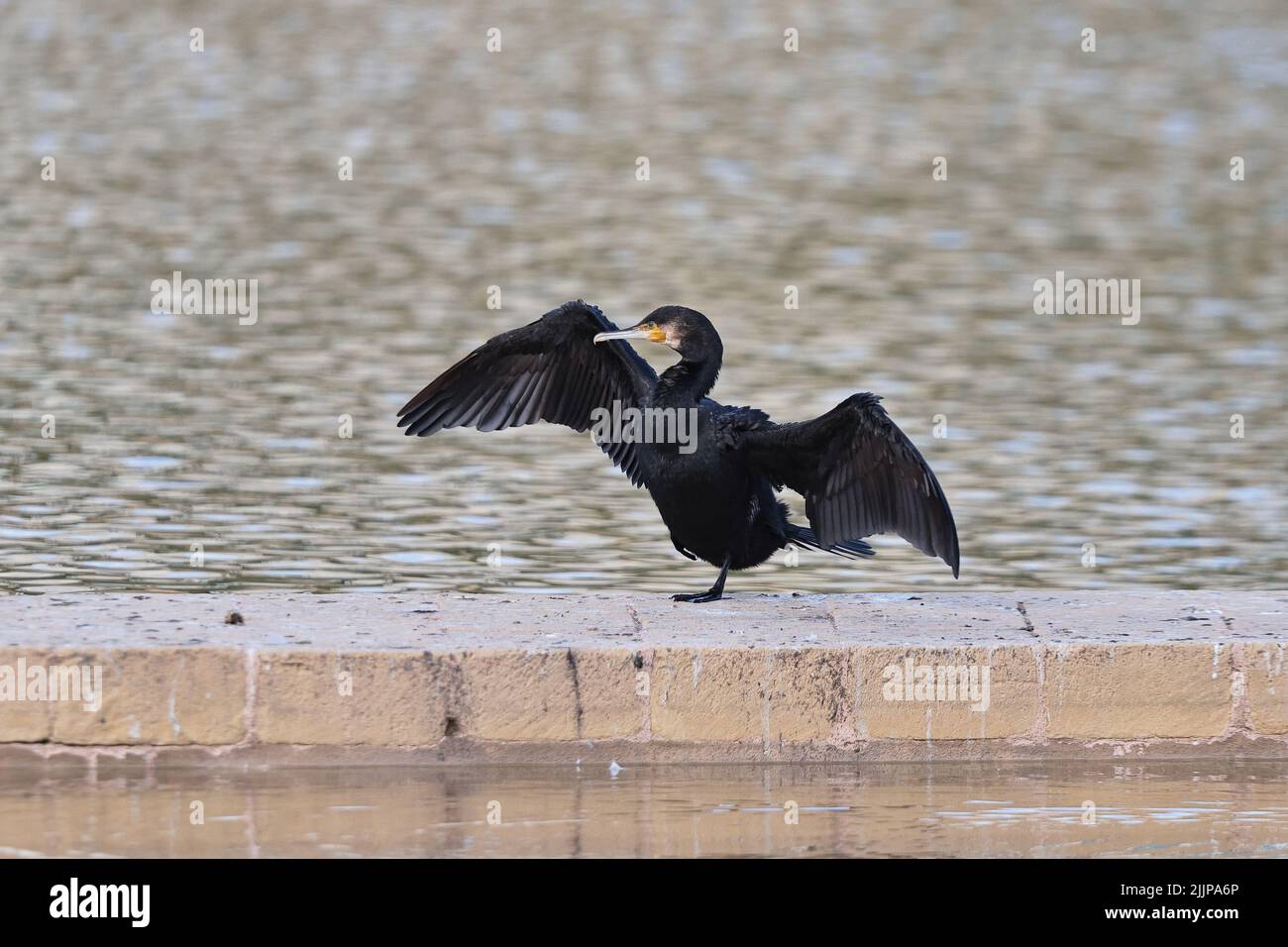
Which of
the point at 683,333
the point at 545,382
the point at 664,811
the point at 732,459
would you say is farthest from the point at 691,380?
the point at 664,811

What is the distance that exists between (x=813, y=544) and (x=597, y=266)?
12913 millimetres

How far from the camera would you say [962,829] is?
289 inches

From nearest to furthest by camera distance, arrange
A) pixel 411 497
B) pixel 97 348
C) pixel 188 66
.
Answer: pixel 411 497 → pixel 97 348 → pixel 188 66

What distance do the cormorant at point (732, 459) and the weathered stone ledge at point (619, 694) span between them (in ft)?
2.06

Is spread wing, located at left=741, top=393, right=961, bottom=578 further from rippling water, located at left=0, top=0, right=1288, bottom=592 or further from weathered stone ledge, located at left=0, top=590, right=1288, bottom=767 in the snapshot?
rippling water, located at left=0, top=0, right=1288, bottom=592

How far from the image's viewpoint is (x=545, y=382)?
9516 millimetres

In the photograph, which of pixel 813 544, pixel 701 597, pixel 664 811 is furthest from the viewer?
pixel 813 544

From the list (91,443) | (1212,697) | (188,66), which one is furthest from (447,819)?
(188,66)

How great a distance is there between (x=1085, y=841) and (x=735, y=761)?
1258 millimetres

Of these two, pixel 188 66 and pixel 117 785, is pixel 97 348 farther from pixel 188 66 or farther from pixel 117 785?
pixel 188 66

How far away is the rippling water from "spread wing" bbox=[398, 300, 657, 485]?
6.24ft

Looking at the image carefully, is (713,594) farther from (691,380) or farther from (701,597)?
(691,380)

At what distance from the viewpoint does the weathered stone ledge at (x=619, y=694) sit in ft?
25.2

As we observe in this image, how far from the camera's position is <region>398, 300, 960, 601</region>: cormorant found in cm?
852
